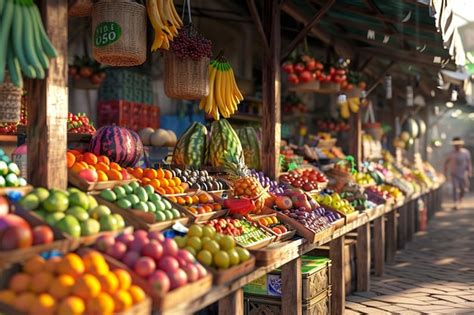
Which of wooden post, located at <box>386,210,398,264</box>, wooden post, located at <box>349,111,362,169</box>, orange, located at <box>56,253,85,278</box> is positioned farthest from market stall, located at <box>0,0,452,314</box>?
wooden post, located at <box>349,111,362,169</box>

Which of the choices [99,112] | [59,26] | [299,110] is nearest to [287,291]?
[59,26]

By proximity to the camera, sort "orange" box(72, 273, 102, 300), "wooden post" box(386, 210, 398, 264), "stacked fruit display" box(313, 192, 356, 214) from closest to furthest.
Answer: "orange" box(72, 273, 102, 300), "stacked fruit display" box(313, 192, 356, 214), "wooden post" box(386, 210, 398, 264)

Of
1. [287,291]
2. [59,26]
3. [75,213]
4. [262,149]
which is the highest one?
[59,26]

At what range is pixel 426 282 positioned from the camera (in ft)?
22.4

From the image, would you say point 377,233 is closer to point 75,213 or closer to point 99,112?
point 99,112

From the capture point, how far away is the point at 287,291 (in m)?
4.05

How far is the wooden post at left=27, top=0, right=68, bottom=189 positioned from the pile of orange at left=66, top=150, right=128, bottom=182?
0.24 m

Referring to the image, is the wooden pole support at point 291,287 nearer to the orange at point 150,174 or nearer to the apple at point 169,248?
the orange at point 150,174

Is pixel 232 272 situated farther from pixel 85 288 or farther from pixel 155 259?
pixel 85 288

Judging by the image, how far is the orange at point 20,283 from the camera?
215 cm

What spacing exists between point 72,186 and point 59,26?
2.90 feet

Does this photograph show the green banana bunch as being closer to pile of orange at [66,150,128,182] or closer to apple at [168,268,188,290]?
pile of orange at [66,150,128,182]

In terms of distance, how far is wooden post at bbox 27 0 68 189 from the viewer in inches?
111

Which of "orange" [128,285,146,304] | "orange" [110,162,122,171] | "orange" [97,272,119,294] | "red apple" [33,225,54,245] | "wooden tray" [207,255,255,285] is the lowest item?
"wooden tray" [207,255,255,285]
